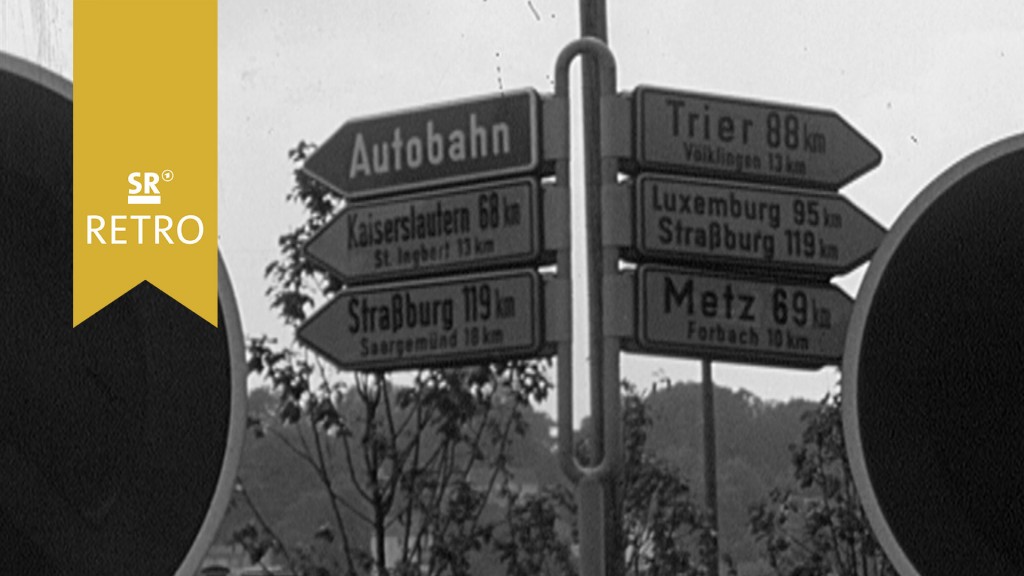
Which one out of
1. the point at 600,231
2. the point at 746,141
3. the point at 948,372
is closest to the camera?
the point at 948,372

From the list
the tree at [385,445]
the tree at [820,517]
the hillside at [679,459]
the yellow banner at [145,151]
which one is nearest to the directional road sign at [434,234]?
the yellow banner at [145,151]

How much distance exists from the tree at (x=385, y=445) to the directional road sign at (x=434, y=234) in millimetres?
4583

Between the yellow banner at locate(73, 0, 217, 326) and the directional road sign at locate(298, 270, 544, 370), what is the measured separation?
1.48 metres

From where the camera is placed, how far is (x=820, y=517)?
1197 centimetres

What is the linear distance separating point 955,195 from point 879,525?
1.51ft

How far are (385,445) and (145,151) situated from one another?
7.43 meters

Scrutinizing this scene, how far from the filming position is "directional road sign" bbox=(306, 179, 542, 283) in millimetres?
4293

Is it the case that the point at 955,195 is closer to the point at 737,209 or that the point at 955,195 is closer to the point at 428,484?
the point at 737,209

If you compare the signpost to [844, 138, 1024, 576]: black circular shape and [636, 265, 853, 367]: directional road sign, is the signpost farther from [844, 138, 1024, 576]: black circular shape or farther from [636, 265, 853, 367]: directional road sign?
[844, 138, 1024, 576]: black circular shape

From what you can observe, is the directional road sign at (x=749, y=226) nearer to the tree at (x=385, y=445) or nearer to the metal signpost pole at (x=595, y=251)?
the metal signpost pole at (x=595, y=251)

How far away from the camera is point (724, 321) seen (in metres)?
4.31

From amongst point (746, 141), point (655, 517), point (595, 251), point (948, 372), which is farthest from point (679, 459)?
point (948, 372)

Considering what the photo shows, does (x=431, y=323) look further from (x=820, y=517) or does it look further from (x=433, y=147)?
(x=820, y=517)

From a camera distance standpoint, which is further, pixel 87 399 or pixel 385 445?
pixel 385 445
